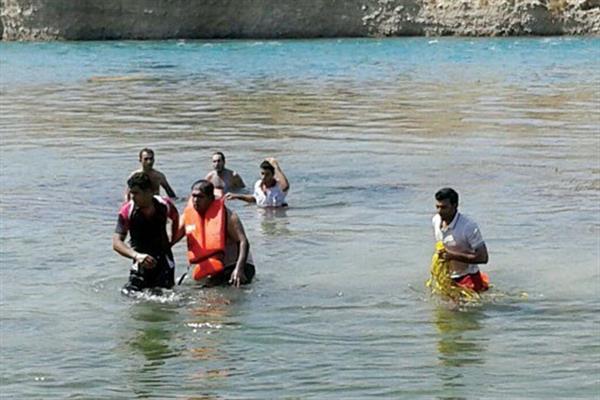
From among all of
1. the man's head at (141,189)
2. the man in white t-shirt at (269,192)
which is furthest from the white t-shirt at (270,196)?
the man's head at (141,189)

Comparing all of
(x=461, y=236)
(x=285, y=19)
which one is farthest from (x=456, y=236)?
(x=285, y=19)

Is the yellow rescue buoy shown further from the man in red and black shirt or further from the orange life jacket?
the man in red and black shirt

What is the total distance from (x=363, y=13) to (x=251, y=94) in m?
30.9

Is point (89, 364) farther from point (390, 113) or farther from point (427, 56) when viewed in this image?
point (427, 56)

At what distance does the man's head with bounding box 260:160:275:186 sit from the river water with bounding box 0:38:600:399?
1.42ft

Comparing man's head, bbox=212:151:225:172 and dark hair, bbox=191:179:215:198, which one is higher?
dark hair, bbox=191:179:215:198

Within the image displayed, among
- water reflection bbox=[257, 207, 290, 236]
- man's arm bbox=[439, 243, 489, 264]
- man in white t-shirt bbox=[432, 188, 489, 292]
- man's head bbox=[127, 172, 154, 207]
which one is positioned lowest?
water reflection bbox=[257, 207, 290, 236]

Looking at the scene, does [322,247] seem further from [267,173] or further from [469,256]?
[469,256]

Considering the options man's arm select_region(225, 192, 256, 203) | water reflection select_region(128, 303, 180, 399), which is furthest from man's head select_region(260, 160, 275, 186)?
water reflection select_region(128, 303, 180, 399)

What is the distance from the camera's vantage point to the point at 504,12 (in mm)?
65062

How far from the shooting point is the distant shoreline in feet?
211

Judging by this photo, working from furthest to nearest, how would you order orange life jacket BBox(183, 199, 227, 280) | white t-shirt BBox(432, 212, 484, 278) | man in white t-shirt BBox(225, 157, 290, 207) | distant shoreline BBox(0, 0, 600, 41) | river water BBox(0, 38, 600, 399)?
distant shoreline BBox(0, 0, 600, 41) < man in white t-shirt BBox(225, 157, 290, 207) < orange life jacket BBox(183, 199, 227, 280) < white t-shirt BBox(432, 212, 484, 278) < river water BBox(0, 38, 600, 399)

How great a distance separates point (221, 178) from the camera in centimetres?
1894

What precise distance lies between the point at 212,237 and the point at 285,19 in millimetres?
56943
